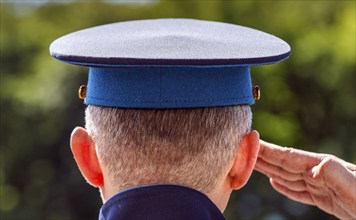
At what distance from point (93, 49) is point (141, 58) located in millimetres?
220

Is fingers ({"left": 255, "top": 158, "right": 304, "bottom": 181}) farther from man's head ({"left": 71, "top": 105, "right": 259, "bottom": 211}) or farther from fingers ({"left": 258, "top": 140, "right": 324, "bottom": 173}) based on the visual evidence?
man's head ({"left": 71, "top": 105, "right": 259, "bottom": 211})

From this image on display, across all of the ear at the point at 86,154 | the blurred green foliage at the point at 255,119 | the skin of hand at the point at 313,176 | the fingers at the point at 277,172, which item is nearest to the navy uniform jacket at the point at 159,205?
the ear at the point at 86,154

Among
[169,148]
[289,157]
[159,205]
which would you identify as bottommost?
[289,157]

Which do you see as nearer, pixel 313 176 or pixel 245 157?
pixel 245 157

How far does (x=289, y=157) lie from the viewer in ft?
11.6

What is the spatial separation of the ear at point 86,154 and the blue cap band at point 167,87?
0.37ft

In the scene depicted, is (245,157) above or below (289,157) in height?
above

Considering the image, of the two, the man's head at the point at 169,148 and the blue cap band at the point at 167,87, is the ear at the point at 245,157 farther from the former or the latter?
the blue cap band at the point at 167,87

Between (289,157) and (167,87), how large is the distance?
3.42 ft

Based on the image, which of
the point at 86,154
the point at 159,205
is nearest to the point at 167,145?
the point at 159,205

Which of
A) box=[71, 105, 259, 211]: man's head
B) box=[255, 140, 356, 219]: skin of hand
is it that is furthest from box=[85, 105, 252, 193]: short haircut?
box=[255, 140, 356, 219]: skin of hand

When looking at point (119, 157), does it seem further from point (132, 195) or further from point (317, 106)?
point (317, 106)

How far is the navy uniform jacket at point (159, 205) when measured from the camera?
2.58 meters

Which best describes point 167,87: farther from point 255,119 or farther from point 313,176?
point 255,119
